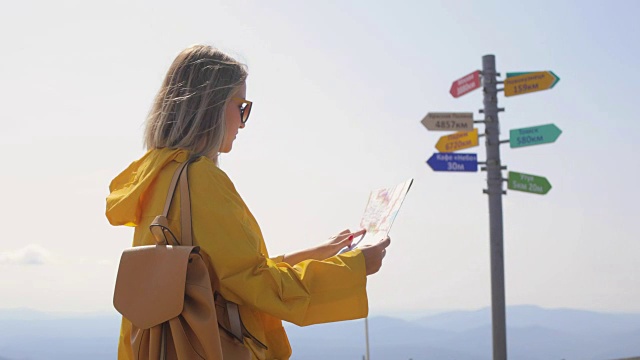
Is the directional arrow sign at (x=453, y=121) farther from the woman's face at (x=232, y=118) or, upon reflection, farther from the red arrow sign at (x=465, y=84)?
the woman's face at (x=232, y=118)

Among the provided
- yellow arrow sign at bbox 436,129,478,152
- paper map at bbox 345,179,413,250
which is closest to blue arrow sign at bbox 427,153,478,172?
yellow arrow sign at bbox 436,129,478,152

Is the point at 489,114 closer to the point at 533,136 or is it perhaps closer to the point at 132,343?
the point at 533,136

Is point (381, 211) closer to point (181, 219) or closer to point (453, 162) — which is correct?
point (181, 219)

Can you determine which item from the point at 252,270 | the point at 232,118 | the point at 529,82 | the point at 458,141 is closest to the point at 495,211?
the point at 458,141

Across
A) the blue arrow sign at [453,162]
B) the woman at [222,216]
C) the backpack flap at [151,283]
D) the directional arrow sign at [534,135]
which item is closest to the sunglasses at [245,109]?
the woman at [222,216]

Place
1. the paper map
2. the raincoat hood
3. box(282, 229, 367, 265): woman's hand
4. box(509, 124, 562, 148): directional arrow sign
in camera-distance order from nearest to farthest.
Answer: the raincoat hood < the paper map < box(282, 229, 367, 265): woman's hand < box(509, 124, 562, 148): directional arrow sign

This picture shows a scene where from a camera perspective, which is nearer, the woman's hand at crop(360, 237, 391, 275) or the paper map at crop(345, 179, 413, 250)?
the woman's hand at crop(360, 237, 391, 275)

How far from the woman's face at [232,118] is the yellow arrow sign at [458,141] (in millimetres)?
6064

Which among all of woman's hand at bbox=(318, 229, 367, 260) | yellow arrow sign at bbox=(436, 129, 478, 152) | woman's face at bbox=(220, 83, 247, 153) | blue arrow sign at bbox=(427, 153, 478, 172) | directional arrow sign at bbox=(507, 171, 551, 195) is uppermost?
yellow arrow sign at bbox=(436, 129, 478, 152)

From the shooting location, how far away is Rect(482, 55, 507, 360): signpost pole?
7.82 m

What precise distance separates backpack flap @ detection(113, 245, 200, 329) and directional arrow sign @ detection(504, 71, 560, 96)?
22.1 feet

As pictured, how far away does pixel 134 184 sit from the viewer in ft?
6.48

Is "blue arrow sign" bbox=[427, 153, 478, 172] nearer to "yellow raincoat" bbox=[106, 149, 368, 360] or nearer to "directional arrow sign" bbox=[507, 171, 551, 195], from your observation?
"directional arrow sign" bbox=[507, 171, 551, 195]

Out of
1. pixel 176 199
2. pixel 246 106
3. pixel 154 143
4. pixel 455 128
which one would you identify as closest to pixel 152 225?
pixel 176 199
